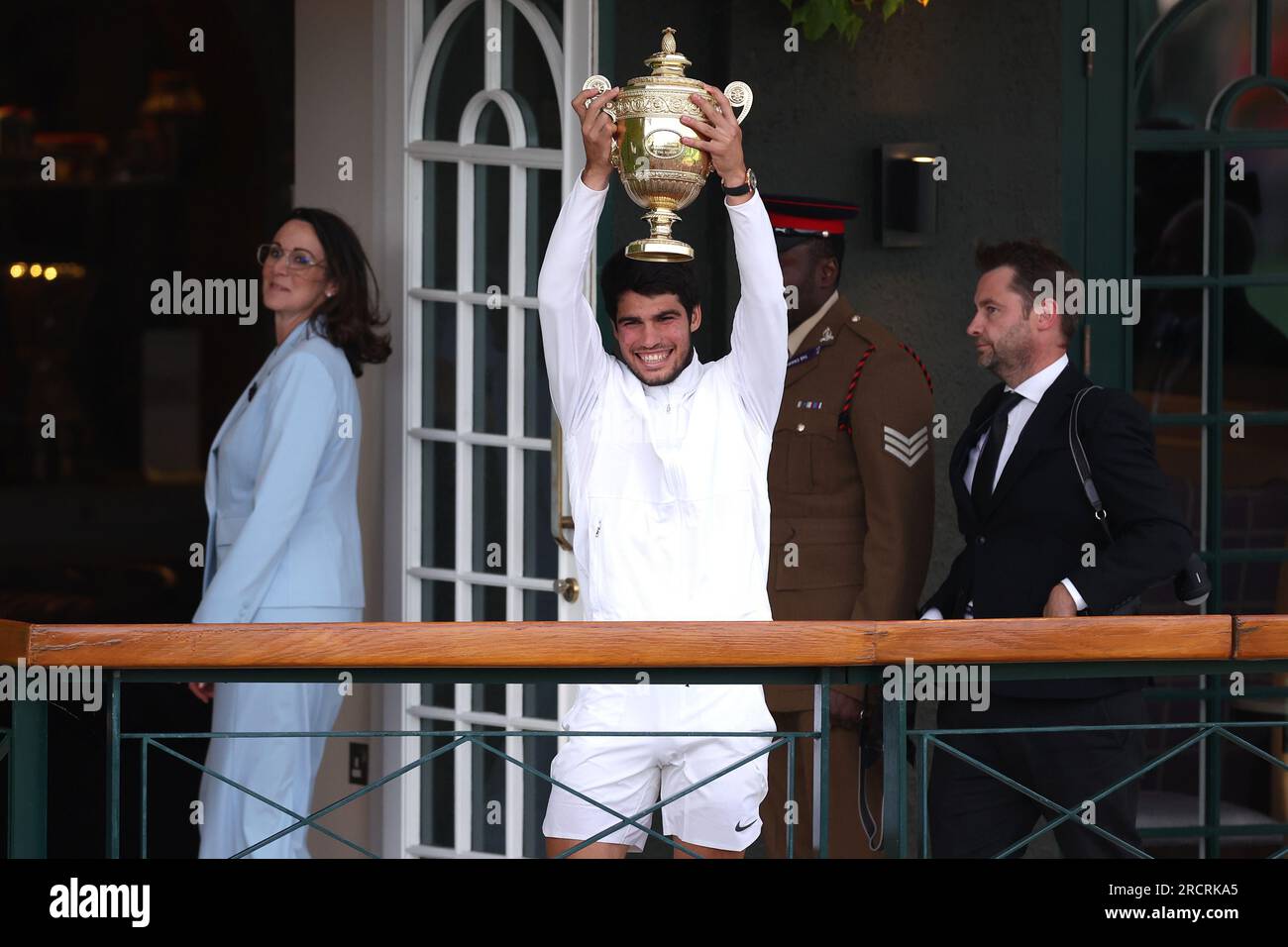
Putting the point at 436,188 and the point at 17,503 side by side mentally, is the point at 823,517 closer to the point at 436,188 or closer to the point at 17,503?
the point at 436,188

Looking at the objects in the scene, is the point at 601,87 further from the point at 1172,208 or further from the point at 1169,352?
the point at 1169,352

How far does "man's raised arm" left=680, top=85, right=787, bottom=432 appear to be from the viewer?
3344 millimetres

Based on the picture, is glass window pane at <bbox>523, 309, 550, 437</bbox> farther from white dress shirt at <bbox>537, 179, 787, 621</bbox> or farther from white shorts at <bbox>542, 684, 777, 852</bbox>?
white shorts at <bbox>542, 684, 777, 852</bbox>

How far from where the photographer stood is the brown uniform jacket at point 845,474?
4410mm

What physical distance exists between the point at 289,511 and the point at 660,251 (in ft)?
4.96

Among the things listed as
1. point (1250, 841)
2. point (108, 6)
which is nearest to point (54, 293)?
point (108, 6)

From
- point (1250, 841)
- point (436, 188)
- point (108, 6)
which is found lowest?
point (1250, 841)

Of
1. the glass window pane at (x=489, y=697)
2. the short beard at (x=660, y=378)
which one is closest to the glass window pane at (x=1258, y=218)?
the short beard at (x=660, y=378)

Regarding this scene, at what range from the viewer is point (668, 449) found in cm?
371

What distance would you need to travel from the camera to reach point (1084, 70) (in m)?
5.30

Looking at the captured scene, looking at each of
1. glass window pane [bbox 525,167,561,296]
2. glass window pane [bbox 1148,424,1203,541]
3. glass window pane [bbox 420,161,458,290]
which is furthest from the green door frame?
glass window pane [bbox 420,161,458,290]

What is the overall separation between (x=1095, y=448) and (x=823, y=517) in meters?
0.78

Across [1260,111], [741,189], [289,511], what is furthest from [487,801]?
[1260,111]
